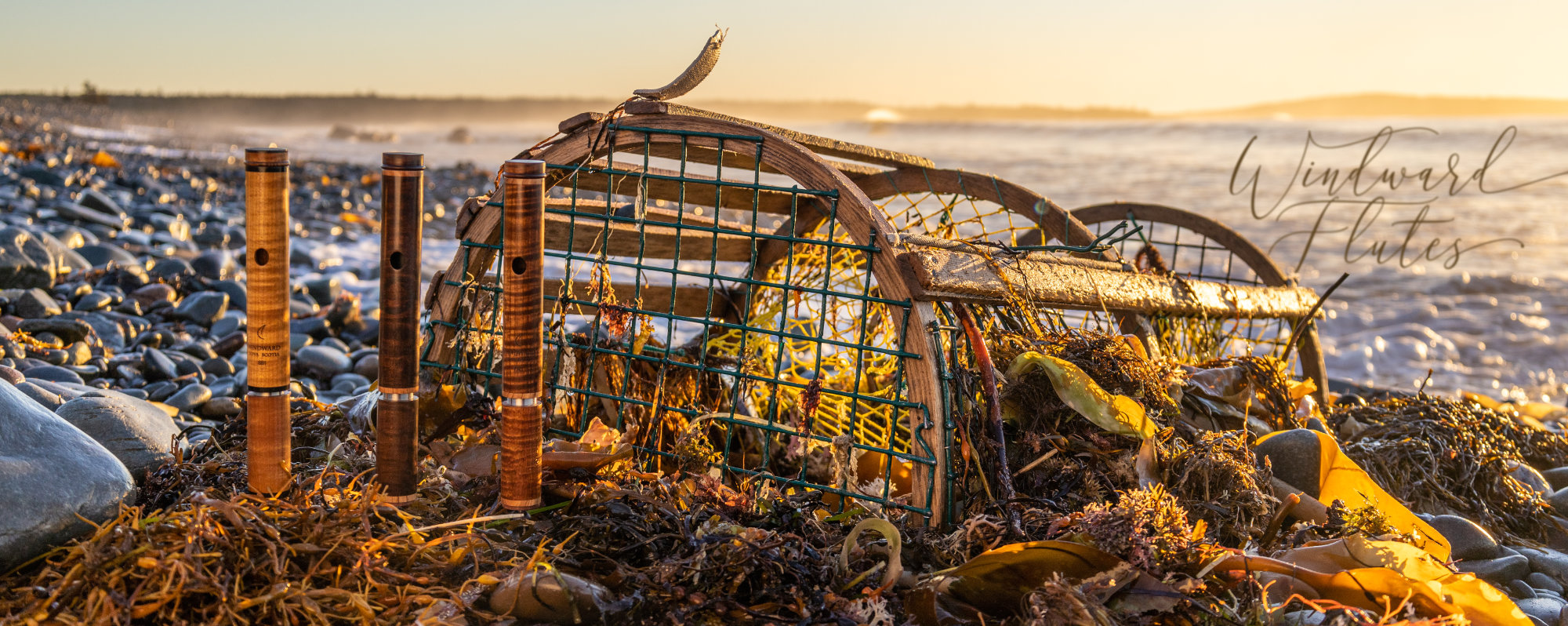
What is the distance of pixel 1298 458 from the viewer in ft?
10.0

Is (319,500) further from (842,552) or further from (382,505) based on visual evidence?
(842,552)

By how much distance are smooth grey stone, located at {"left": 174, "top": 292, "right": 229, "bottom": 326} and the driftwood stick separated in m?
5.62

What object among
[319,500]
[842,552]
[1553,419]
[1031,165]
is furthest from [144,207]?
[1031,165]

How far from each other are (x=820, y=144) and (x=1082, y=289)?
3.37 feet

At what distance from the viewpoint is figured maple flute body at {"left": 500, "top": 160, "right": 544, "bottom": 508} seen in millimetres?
2297

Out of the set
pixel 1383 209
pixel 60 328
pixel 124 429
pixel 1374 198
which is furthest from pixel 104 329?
pixel 1383 209

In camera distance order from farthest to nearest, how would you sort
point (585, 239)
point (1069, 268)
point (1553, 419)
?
point (1553, 419) → point (585, 239) → point (1069, 268)

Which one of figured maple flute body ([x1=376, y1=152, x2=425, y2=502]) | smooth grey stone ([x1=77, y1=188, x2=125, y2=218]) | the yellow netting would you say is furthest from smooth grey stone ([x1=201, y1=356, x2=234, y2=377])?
smooth grey stone ([x1=77, y1=188, x2=125, y2=218])

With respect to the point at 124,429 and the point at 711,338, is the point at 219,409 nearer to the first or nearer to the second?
the point at 124,429

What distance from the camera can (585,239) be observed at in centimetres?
377

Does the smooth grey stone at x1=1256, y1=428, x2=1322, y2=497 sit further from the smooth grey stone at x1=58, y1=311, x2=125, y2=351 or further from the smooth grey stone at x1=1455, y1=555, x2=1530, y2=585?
the smooth grey stone at x1=58, y1=311, x2=125, y2=351

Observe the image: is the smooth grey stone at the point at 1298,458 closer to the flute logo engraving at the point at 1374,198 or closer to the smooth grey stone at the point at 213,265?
the smooth grey stone at the point at 213,265

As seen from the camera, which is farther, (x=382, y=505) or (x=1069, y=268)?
(x=1069, y=268)

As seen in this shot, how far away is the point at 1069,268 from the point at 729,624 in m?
1.79
